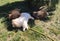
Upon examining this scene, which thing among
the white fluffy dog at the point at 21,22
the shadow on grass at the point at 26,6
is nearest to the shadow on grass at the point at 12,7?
the shadow on grass at the point at 26,6

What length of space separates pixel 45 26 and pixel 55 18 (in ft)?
1.29

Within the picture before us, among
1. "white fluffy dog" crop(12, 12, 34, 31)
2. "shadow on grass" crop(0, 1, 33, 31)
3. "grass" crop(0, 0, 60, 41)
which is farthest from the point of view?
"shadow on grass" crop(0, 1, 33, 31)

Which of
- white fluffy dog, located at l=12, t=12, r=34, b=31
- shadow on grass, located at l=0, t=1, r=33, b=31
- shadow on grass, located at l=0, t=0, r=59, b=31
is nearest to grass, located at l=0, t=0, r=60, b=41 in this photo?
white fluffy dog, located at l=12, t=12, r=34, b=31

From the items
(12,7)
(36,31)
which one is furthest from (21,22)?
(12,7)

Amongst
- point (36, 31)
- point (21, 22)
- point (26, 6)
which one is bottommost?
point (36, 31)

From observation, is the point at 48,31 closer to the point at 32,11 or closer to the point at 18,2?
the point at 32,11

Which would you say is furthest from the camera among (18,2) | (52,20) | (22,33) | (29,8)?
(18,2)

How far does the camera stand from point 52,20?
4.57 meters

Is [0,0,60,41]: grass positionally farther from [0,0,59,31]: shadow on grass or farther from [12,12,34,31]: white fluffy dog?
[0,0,59,31]: shadow on grass

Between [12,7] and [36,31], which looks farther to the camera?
[12,7]

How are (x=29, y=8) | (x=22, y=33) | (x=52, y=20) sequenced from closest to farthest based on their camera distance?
1. (x=22, y=33)
2. (x=52, y=20)
3. (x=29, y=8)

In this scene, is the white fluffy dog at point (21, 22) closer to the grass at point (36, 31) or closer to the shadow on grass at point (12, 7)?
the grass at point (36, 31)

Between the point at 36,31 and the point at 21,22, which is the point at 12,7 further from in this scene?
the point at 36,31

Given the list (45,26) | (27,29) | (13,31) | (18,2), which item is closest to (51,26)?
(45,26)
